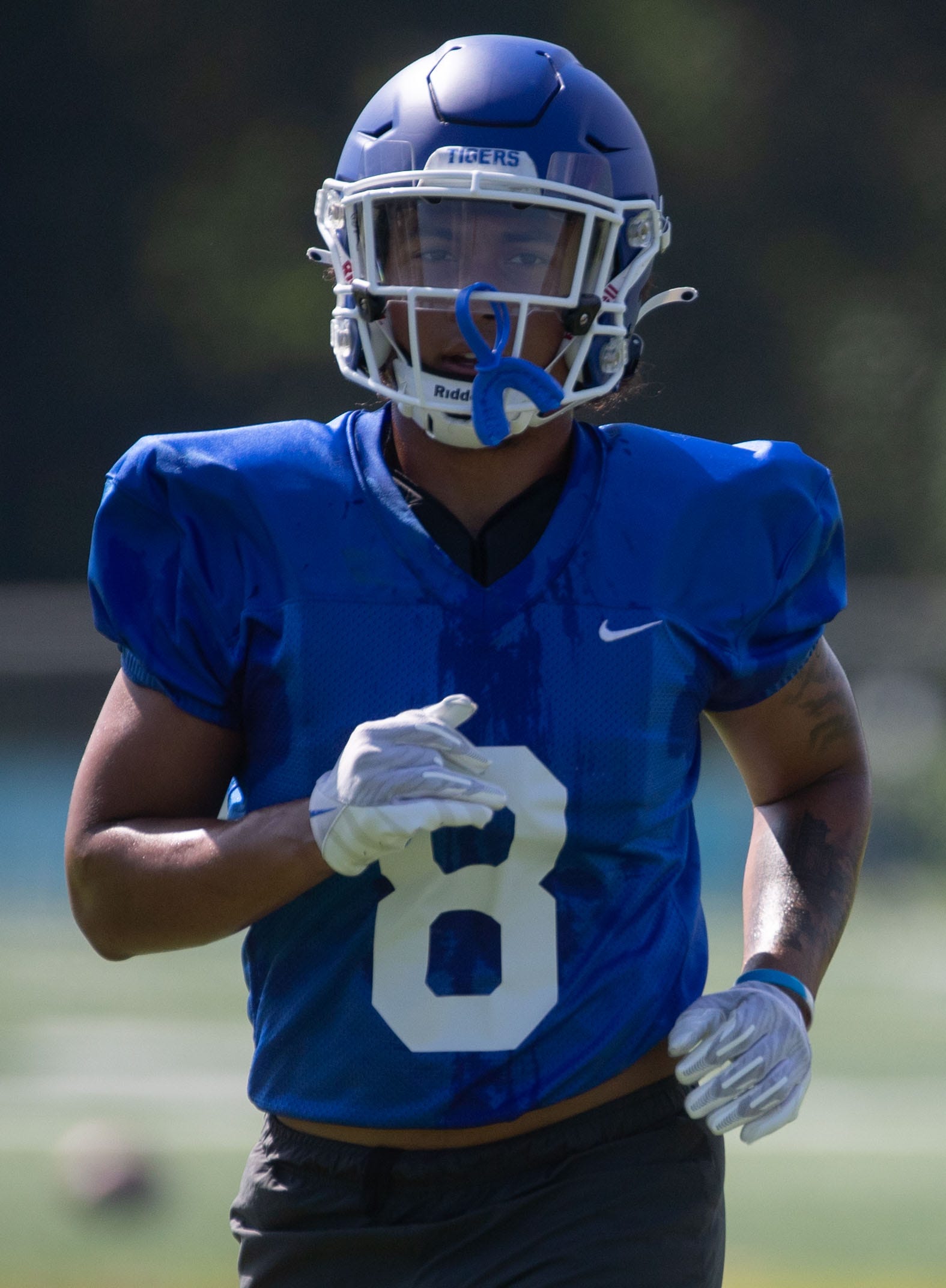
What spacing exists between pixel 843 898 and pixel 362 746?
0.50m

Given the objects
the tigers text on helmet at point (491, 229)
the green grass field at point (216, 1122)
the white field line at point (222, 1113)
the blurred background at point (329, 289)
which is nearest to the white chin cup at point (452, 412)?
the tigers text on helmet at point (491, 229)

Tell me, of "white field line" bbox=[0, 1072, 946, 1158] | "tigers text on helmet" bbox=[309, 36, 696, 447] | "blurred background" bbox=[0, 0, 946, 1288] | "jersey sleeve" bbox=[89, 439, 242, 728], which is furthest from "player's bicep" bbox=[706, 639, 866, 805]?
"blurred background" bbox=[0, 0, 946, 1288]

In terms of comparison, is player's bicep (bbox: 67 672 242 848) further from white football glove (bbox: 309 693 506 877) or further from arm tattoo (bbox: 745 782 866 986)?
arm tattoo (bbox: 745 782 866 986)

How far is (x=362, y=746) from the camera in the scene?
1187 millimetres

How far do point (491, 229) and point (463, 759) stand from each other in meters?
0.42

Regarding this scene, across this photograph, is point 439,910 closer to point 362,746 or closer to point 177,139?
point 362,746

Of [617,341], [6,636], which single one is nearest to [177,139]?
[6,636]

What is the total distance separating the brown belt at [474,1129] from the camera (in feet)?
4.24

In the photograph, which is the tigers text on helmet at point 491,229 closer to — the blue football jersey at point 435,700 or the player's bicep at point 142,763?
the blue football jersey at point 435,700

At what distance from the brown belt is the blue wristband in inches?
4.7

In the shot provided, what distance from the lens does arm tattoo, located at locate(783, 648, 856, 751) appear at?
4.82 feet

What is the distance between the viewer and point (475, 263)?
135cm

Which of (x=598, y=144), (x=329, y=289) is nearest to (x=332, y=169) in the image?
(x=329, y=289)

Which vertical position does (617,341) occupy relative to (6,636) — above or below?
above
